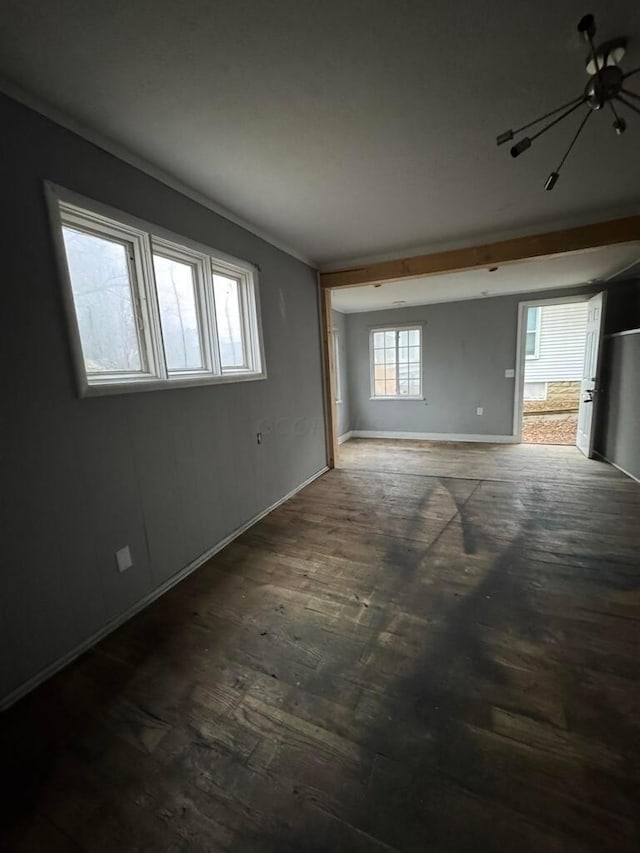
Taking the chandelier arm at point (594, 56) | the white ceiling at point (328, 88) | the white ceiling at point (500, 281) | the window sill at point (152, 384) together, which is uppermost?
the white ceiling at point (328, 88)

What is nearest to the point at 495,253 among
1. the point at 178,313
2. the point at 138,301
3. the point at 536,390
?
the point at 178,313

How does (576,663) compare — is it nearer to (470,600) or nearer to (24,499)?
(470,600)

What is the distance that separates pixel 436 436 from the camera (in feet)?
20.4

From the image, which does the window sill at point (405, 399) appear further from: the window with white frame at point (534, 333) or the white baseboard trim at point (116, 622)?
the white baseboard trim at point (116, 622)

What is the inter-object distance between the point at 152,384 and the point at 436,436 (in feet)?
16.9

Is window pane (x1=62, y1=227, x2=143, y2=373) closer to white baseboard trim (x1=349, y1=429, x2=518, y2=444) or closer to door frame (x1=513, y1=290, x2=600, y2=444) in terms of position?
white baseboard trim (x1=349, y1=429, x2=518, y2=444)

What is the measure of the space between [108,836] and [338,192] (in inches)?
133

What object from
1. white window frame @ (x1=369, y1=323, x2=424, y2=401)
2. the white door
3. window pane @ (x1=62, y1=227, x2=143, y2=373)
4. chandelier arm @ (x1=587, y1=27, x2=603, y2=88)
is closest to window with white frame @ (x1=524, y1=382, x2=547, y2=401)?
the white door

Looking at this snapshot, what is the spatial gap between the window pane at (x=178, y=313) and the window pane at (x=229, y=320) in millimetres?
235

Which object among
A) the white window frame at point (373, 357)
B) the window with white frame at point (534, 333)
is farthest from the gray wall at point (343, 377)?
the window with white frame at point (534, 333)

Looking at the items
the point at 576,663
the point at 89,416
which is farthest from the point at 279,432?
the point at 576,663

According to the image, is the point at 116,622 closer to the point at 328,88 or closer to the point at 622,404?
the point at 328,88

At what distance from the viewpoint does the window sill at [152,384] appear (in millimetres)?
1790

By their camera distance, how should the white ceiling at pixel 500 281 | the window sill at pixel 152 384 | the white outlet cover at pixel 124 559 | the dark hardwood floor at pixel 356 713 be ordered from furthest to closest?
1. the white ceiling at pixel 500 281
2. the white outlet cover at pixel 124 559
3. the window sill at pixel 152 384
4. the dark hardwood floor at pixel 356 713
